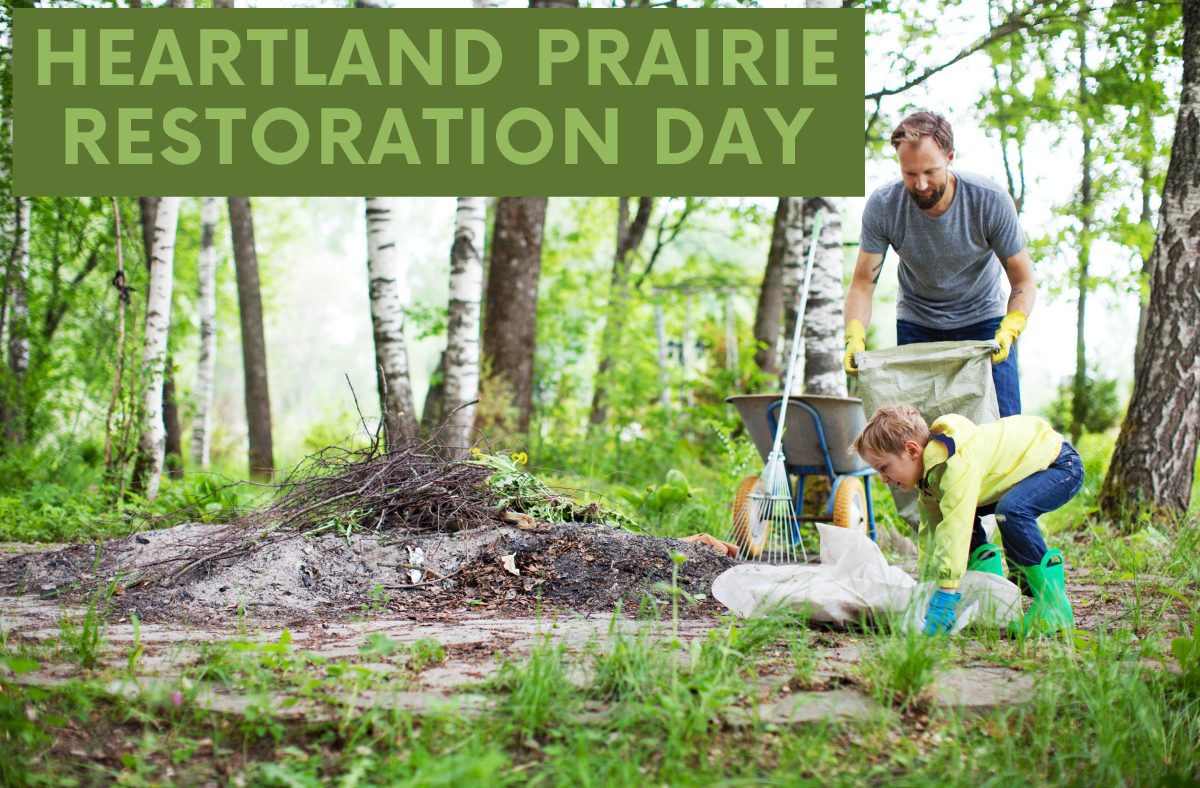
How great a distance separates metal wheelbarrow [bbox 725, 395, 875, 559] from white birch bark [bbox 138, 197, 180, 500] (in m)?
4.45

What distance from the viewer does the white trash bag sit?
7.35 ft

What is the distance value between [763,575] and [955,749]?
107 centimetres

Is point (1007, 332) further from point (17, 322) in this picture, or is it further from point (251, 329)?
point (251, 329)

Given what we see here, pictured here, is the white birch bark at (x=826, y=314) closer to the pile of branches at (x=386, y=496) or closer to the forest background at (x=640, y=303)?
the forest background at (x=640, y=303)

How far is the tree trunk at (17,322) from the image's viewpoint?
669 cm

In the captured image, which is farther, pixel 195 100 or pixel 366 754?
pixel 195 100

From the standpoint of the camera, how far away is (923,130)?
275 cm

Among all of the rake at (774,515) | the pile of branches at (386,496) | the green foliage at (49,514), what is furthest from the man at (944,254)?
the green foliage at (49,514)

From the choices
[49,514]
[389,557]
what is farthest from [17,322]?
[389,557]

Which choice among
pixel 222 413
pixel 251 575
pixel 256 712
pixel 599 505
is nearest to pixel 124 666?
pixel 256 712

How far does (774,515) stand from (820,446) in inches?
22.2

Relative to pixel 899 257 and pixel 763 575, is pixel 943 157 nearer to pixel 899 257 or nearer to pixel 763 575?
pixel 899 257

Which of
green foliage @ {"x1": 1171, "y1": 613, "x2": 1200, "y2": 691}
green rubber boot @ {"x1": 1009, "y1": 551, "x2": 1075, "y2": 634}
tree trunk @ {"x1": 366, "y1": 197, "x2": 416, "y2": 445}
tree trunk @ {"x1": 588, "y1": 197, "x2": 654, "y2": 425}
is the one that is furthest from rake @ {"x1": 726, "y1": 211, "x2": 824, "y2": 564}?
tree trunk @ {"x1": 588, "y1": 197, "x2": 654, "y2": 425}

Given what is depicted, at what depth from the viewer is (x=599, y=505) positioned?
4078 millimetres
